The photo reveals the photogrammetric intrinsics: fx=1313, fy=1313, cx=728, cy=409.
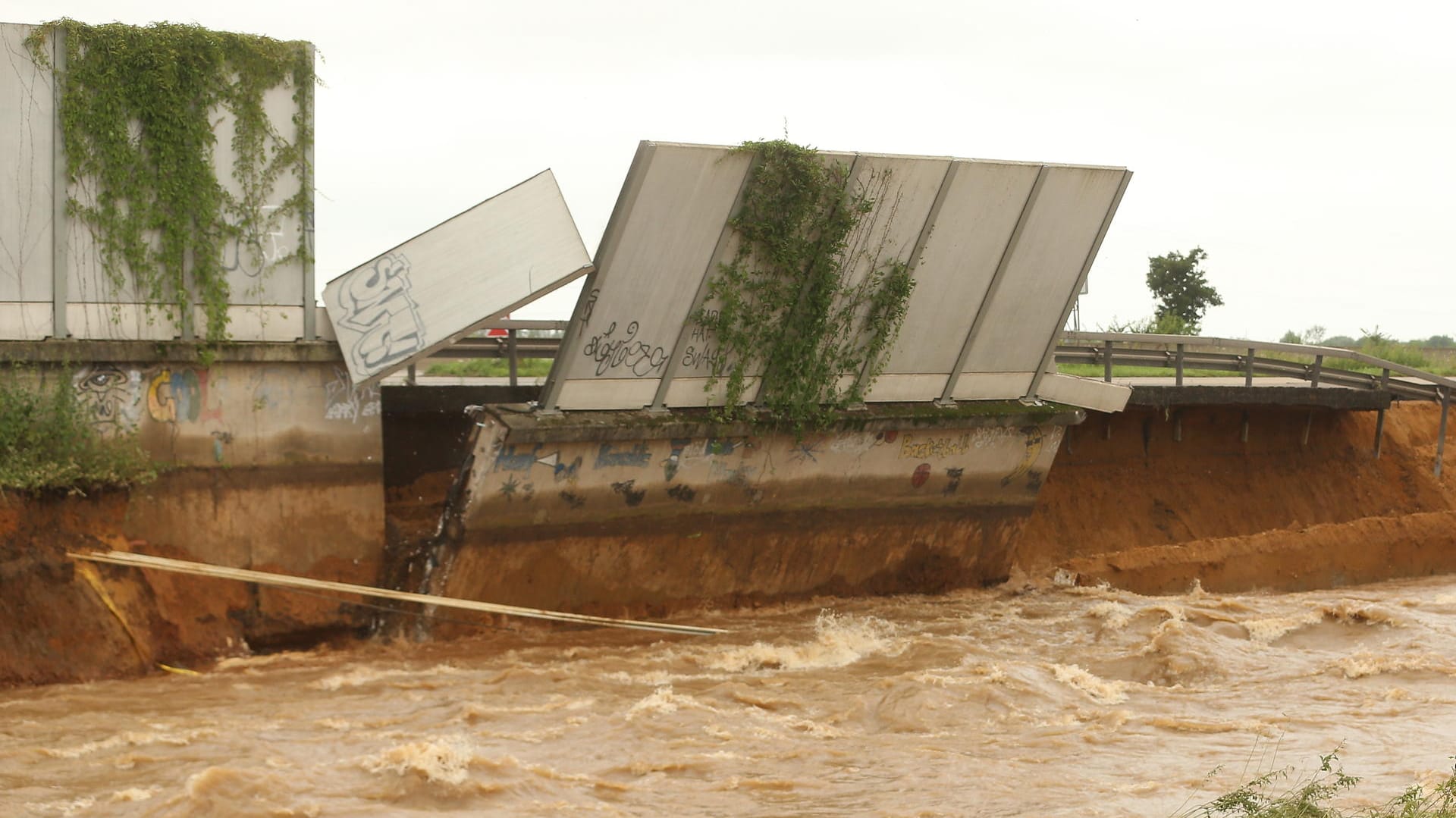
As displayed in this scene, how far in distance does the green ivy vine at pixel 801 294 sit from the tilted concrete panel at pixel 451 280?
1762mm

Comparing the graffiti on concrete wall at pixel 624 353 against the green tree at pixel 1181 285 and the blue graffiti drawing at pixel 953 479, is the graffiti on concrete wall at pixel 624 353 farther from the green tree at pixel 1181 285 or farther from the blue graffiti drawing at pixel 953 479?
the green tree at pixel 1181 285

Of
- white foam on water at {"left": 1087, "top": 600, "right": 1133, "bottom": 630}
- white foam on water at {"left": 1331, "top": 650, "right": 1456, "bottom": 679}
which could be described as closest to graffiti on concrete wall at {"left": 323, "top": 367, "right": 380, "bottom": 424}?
white foam on water at {"left": 1087, "top": 600, "right": 1133, "bottom": 630}

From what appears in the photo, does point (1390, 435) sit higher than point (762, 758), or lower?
higher

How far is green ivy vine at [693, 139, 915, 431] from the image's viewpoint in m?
12.3

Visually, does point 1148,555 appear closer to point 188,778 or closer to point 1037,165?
point 1037,165

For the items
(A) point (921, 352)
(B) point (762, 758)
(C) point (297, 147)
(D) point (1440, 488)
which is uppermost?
(C) point (297, 147)

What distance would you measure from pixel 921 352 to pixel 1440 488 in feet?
31.7

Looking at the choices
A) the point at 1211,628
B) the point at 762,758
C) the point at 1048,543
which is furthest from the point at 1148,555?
the point at 762,758

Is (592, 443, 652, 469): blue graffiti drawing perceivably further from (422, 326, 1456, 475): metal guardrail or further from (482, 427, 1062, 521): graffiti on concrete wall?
(422, 326, 1456, 475): metal guardrail

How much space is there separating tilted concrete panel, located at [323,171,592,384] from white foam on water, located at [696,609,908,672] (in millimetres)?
3602

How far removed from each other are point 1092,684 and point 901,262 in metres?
4.73

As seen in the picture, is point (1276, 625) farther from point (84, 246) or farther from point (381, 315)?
point (84, 246)

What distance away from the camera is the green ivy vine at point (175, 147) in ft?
33.5

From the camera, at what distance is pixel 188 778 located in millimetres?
7664
